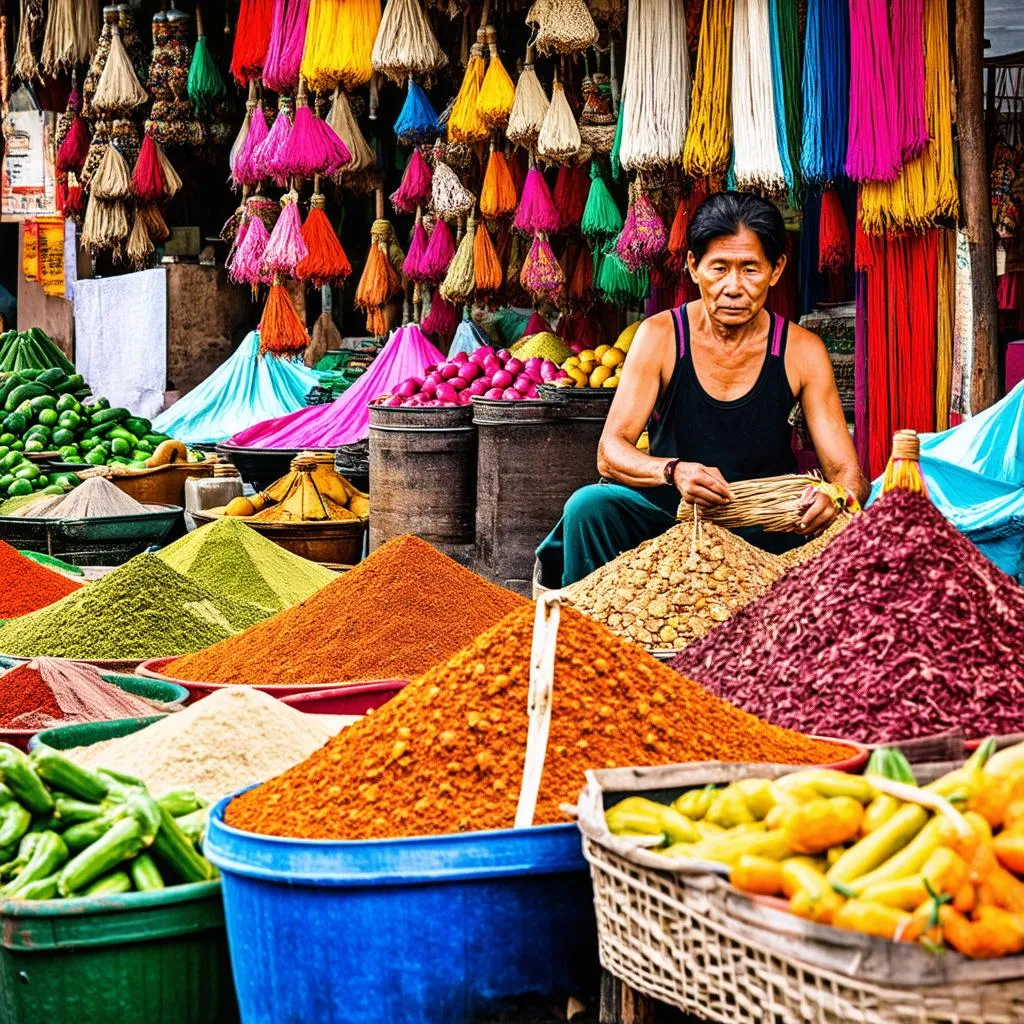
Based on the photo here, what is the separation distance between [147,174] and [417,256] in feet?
7.63

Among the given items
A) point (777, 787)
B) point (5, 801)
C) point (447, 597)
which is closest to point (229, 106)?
point (447, 597)

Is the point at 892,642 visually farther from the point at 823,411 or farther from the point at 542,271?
the point at 542,271

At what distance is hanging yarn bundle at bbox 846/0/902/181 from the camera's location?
4223mm

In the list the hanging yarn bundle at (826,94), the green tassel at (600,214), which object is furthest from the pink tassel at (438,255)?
the hanging yarn bundle at (826,94)

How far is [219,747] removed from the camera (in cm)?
220

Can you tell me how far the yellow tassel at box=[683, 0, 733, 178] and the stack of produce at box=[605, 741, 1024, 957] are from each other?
3405 millimetres

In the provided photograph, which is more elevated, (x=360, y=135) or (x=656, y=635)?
(x=360, y=135)

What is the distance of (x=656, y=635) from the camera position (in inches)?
105

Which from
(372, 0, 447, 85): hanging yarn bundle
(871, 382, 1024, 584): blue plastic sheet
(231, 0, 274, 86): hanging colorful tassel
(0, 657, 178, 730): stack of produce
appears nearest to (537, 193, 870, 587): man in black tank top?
(871, 382, 1024, 584): blue plastic sheet

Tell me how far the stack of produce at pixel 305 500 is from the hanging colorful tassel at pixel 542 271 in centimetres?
122

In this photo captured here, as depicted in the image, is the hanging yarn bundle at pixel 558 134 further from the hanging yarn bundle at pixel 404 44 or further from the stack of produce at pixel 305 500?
the stack of produce at pixel 305 500

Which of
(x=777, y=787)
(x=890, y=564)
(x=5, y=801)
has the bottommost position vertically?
(x=5, y=801)

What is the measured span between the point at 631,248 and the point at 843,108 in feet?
3.82

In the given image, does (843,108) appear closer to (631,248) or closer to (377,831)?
(631,248)
